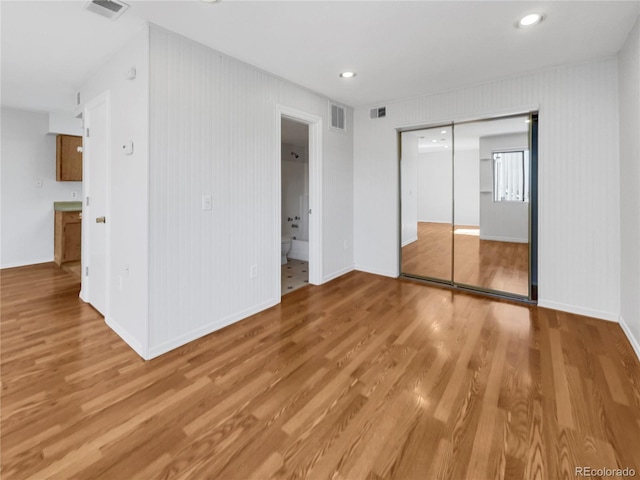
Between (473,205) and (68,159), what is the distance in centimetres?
644

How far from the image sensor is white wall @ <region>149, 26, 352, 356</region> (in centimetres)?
234

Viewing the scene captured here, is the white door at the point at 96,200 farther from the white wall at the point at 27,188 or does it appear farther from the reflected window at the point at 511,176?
the reflected window at the point at 511,176

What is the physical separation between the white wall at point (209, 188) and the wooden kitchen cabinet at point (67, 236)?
3834 millimetres

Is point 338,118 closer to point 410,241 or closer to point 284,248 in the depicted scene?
point 410,241

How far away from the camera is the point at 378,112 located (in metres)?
4.41

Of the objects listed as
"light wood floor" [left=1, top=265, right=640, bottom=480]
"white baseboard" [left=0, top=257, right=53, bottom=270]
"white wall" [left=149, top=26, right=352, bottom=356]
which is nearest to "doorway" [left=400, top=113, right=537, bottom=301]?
"light wood floor" [left=1, top=265, right=640, bottom=480]

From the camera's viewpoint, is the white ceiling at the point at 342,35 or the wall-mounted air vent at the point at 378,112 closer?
the white ceiling at the point at 342,35

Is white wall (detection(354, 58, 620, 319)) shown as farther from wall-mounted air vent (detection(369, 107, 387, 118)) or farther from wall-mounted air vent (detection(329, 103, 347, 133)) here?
wall-mounted air vent (detection(329, 103, 347, 133))

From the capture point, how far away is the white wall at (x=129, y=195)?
7.48 feet

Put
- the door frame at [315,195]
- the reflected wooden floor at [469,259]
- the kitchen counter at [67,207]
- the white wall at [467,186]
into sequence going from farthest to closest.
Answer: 1. the kitchen counter at [67,207]
2. the door frame at [315,195]
3. the white wall at [467,186]
4. the reflected wooden floor at [469,259]

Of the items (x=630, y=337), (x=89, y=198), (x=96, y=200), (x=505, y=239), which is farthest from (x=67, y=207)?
(x=630, y=337)

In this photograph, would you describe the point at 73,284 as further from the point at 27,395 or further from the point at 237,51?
the point at 237,51

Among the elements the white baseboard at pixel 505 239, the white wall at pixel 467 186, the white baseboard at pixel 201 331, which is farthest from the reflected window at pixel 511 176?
the white baseboard at pixel 201 331

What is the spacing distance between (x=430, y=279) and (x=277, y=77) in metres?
3.22
